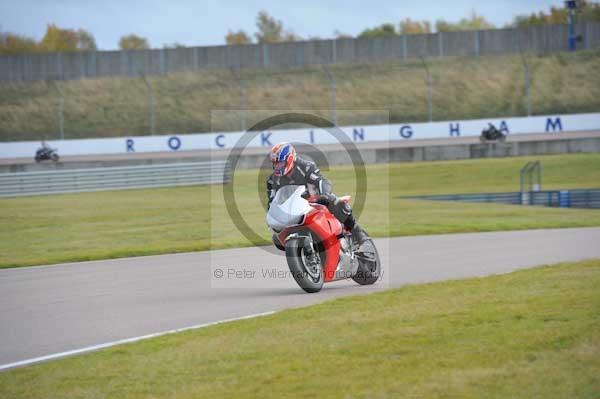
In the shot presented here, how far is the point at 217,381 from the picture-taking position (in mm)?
6477

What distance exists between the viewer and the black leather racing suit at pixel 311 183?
998 centimetres

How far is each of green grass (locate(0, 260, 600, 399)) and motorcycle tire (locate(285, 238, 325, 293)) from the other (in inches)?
Answer: 33.2

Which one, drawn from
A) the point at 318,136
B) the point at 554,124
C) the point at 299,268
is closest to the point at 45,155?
the point at 318,136

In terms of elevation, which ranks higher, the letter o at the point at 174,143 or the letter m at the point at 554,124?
the letter m at the point at 554,124

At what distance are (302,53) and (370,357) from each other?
5438cm

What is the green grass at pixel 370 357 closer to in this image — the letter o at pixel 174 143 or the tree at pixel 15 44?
the letter o at pixel 174 143

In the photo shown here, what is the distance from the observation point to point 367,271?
10914mm

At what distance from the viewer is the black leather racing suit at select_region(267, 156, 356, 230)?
9.98 m

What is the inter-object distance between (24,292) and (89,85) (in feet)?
153

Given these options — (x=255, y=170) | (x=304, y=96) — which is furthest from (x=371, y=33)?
(x=255, y=170)

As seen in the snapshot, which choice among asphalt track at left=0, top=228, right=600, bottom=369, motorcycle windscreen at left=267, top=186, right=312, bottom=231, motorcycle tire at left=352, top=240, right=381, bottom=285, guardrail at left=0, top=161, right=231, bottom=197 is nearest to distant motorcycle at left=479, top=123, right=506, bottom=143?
guardrail at left=0, top=161, right=231, bottom=197

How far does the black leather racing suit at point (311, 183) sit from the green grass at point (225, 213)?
20.8 ft

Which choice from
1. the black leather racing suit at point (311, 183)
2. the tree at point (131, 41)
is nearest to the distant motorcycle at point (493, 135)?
the black leather racing suit at point (311, 183)

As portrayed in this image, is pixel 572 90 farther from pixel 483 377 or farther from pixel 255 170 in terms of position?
pixel 483 377
